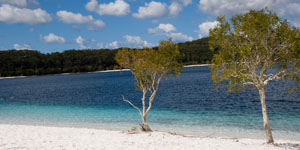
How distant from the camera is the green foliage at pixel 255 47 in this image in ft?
45.8

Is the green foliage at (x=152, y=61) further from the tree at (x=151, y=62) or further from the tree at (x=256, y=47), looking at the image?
the tree at (x=256, y=47)

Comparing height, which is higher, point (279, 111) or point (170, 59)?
point (170, 59)

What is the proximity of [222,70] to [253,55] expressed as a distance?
2.21 meters

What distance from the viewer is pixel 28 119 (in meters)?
29.8

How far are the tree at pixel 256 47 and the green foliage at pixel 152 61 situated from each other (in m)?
4.13

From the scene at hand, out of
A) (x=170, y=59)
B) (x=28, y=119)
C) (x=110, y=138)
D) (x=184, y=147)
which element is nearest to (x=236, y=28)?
(x=170, y=59)

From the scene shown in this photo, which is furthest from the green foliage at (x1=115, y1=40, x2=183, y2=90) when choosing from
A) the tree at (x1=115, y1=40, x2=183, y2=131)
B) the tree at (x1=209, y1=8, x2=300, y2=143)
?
the tree at (x1=209, y1=8, x2=300, y2=143)

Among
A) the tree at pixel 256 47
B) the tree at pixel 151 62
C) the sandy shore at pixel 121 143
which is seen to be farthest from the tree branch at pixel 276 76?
the tree at pixel 151 62

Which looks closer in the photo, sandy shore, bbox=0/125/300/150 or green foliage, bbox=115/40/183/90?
sandy shore, bbox=0/125/300/150

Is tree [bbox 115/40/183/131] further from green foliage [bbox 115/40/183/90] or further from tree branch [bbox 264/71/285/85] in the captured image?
tree branch [bbox 264/71/285/85]

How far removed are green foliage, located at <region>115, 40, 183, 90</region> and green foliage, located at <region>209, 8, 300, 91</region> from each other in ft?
13.6

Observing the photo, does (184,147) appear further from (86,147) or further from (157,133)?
(86,147)

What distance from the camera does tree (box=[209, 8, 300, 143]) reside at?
1397cm

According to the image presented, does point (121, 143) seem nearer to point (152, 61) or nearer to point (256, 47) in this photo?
point (152, 61)
